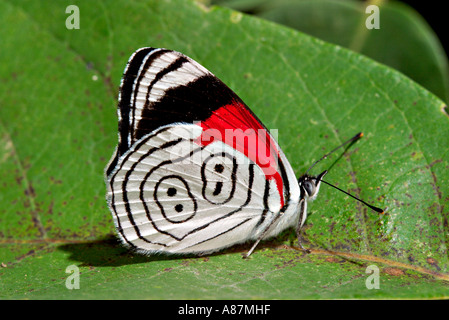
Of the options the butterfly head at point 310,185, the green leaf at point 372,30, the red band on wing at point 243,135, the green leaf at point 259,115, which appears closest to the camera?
the green leaf at point 259,115

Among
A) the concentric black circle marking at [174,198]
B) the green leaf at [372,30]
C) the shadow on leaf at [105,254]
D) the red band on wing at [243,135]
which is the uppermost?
the green leaf at [372,30]

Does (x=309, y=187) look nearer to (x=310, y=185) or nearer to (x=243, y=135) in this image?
(x=310, y=185)

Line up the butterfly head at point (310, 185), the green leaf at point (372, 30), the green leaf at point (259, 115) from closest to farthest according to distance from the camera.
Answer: the green leaf at point (259, 115)
the butterfly head at point (310, 185)
the green leaf at point (372, 30)

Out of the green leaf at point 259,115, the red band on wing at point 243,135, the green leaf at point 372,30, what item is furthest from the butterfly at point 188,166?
the green leaf at point 372,30

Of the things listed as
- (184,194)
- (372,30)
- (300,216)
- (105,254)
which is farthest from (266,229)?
(372,30)

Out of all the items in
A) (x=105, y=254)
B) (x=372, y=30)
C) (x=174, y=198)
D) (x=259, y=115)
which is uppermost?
(x=372, y=30)

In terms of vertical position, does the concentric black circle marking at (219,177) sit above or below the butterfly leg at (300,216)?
above

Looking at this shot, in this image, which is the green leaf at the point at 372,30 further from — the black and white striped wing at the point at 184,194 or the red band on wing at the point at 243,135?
the black and white striped wing at the point at 184,194
